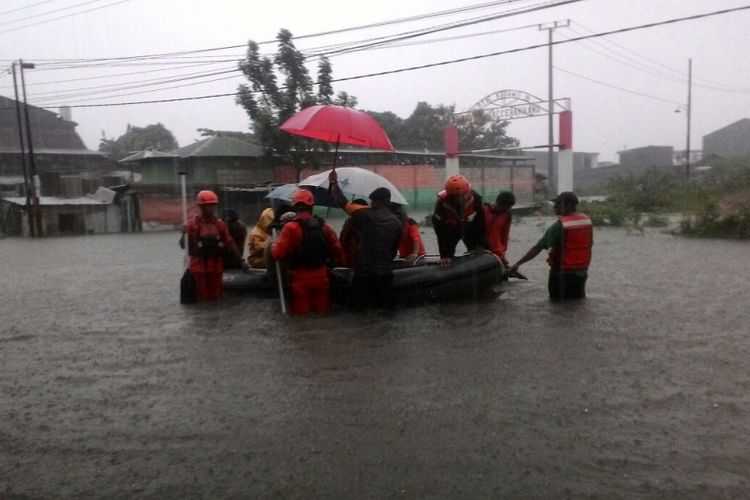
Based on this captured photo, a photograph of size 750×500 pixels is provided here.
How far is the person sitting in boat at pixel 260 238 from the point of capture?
31.5 feet

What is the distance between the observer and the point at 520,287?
1029 cm

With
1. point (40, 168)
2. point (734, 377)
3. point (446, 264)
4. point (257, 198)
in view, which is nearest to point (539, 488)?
point (734, 377)

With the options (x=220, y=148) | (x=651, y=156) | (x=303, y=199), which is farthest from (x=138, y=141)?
(x=303, y=199)

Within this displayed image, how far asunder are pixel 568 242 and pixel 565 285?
2.28 ft

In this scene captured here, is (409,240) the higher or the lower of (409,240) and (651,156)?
the lower

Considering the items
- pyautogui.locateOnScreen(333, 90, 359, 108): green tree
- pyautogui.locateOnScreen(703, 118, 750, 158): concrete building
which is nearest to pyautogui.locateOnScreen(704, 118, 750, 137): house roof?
pyautogui.locateOnScreen(703, 118, 750, 158): concrete building

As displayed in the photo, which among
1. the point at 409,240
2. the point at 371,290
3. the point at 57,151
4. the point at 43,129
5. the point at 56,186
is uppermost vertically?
the point at 43,129

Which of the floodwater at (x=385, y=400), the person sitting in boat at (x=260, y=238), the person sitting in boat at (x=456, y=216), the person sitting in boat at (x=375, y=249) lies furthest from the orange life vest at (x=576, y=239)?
the person sitting in boat at (x=260, y=238)

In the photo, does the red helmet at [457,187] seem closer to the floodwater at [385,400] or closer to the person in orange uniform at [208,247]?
Answer: the floodwater at [385,400]

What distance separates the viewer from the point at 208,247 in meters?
8.85

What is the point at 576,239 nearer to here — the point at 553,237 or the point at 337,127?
the point at 553,237

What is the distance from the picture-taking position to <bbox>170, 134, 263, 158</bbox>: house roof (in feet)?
102

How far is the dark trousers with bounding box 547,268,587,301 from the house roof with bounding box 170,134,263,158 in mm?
23254

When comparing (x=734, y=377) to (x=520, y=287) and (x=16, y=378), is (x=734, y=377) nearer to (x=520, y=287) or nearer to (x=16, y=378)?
(x=520, y=287)
